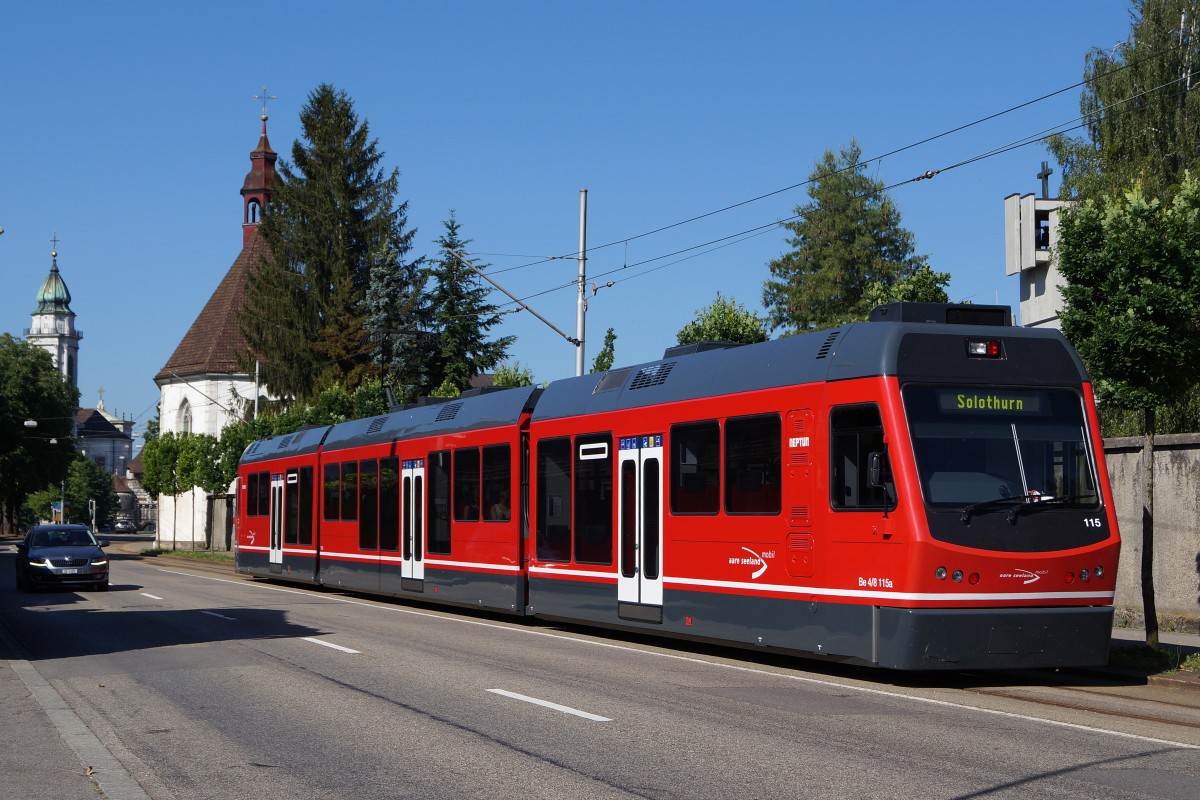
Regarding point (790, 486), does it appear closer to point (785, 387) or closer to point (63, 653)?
point (785, 387)

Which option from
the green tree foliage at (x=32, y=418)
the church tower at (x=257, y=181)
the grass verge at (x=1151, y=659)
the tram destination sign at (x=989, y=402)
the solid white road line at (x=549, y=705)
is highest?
the church tower at (x=257, y=181)

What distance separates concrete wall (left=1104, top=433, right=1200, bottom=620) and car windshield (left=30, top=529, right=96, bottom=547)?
22.1 metres

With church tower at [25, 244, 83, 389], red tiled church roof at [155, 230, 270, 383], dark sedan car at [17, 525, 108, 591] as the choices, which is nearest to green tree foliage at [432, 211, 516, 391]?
red tiled church roof at [155, 230, 270, 383]

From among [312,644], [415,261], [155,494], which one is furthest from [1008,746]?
[155,494]

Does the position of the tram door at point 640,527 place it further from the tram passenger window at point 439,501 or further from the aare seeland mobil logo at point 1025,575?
the tram passenger window at point 439,501

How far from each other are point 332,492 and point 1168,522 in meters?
16.3

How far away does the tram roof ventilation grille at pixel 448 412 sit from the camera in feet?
74.8

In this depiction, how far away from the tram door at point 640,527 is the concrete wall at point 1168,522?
245 inches

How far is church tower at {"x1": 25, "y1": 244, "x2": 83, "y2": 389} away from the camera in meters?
192

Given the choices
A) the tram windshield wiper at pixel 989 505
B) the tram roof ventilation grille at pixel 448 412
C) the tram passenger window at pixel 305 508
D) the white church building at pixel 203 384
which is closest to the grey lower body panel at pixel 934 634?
the tram windshield wiper at pixel 989 505

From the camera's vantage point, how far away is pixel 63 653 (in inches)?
662

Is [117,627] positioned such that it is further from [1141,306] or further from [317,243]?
[317,243]

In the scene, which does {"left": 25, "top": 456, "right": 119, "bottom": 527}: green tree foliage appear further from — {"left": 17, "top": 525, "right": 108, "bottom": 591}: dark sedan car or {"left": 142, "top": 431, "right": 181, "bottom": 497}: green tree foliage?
{"left": 17, "top": 525, "right": 108, "bottom": 591}: dark sedan car

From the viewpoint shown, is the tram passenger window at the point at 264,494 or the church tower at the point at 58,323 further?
the church tower at the point at 58,323
